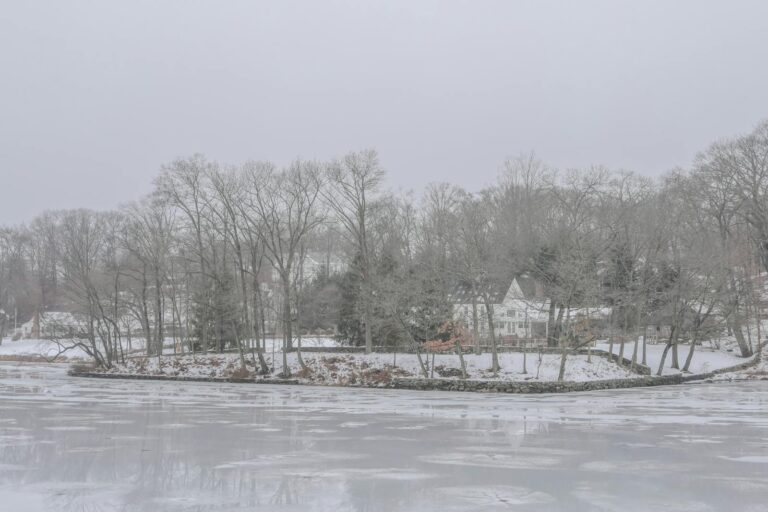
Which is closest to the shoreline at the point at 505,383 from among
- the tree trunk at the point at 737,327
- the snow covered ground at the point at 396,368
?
the snow covered ground at the point at 396,368

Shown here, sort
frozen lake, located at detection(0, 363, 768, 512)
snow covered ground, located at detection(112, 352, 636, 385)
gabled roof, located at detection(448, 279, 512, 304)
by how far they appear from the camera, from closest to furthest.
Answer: frozen lake, located at detection(0, 363, 768, 512)
gabled roof, located at detection(448, 279, 512, 304)
snow covered ground, located at detection(112, 352, 636, 385)

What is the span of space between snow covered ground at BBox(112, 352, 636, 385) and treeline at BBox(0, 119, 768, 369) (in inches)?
62.4

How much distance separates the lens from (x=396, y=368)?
40.5 m

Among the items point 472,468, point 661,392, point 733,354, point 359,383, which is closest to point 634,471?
point 472,468

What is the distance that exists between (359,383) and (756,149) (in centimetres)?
3246

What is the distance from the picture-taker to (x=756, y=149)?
50469mm

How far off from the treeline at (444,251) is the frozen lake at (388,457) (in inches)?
567

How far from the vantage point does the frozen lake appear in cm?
954

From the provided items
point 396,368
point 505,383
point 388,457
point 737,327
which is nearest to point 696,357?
point 737,327

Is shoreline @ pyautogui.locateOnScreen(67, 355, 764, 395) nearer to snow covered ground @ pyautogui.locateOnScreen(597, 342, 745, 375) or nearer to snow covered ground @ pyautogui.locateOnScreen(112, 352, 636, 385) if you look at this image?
snow covered ground @ pyautogui.locateOnScreen(112, 352, 636, 385)

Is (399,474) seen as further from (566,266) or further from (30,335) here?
(30,335)

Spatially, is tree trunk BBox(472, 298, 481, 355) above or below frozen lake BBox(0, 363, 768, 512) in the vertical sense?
above

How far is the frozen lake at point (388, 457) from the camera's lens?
31.3 feet

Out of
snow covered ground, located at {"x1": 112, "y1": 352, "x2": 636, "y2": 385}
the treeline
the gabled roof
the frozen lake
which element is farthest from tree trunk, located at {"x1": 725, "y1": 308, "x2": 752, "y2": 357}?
the frozen lake
